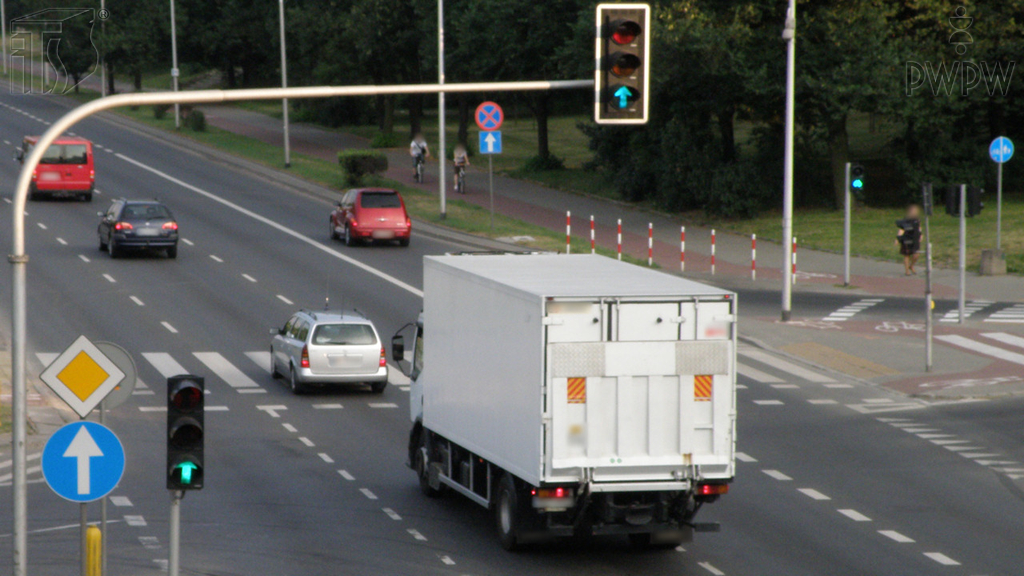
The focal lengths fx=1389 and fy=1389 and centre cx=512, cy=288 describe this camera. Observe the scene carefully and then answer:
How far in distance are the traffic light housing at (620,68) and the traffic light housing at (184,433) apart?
13.6 feet

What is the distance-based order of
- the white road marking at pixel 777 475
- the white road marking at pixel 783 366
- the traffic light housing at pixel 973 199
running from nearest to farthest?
the white road marking at pixel 777 475, the white road marking at pixel 783 366, the traffic light housing at pixel 973 199

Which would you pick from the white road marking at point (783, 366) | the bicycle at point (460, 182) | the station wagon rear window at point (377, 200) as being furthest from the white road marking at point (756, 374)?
the bicycle at point (460, 182)

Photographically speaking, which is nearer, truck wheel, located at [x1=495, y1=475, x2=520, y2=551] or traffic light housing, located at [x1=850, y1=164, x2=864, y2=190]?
truck wheel, located at [x1=495, y1=475, x2=520, y2=551]

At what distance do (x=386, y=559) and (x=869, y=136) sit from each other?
170 feet

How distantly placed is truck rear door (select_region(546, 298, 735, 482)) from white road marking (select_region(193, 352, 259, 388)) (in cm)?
1222

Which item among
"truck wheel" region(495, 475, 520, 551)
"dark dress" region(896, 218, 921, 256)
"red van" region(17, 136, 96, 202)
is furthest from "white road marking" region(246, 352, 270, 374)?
"red van" region(17, 136, 96, 202)

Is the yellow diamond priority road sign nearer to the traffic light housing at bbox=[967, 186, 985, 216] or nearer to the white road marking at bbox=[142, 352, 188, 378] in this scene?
the white road marking at bbox=[142, 352, 188, 378]

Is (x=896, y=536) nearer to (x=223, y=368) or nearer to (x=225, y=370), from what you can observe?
(x=225, y=370)

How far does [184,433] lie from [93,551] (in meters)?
1.33

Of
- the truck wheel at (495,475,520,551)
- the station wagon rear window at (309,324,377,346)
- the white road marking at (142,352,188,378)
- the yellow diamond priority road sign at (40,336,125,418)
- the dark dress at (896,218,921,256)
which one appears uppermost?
the yellow diamond priority road sign at (40,336,125,418)

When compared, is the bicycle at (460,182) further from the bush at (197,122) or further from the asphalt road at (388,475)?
the bush at (197,122)

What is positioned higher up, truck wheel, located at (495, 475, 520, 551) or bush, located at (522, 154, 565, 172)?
bush, located at (522, 154, 565, 172)

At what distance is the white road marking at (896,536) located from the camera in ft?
46.9

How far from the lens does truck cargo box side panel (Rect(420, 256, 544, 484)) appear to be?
13.1m
